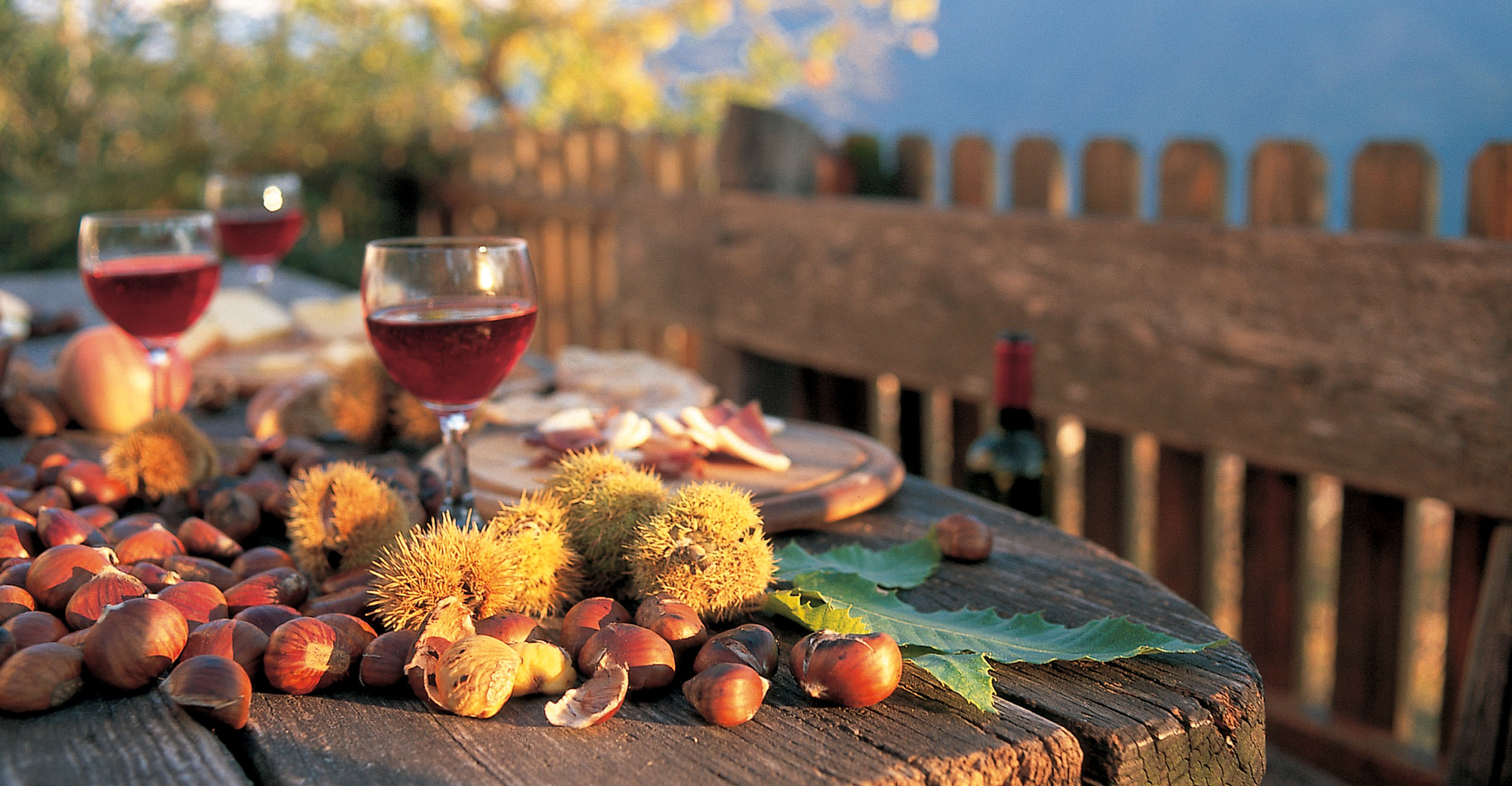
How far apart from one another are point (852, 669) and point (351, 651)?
16.7 inches

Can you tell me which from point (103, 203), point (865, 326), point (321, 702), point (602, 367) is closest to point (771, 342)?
point (865, 326)

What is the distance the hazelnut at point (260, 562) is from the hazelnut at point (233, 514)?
0.17 meters

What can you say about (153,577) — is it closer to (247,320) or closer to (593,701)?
(593,701)

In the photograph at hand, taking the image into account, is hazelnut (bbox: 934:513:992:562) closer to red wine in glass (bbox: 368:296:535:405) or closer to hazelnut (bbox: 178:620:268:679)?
red wine in glass (bbox: 368:296:535:405)

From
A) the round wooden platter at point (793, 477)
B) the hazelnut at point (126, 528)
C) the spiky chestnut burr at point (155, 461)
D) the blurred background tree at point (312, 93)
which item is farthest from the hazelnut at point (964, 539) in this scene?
the blurred background tree at point (312, 93)

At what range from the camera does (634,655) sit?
0.97m

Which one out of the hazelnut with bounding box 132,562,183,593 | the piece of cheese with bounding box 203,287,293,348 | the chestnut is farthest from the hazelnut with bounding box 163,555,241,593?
the piece of cheese with bounding box 203,287,293,348

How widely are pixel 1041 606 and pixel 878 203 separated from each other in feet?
8.34

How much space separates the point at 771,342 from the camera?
411 centimetres

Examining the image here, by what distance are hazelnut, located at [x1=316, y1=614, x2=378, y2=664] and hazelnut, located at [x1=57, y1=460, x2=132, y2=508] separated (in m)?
0.62

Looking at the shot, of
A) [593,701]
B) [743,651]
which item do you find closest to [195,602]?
[593,701]

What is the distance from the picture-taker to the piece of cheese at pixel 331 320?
2.71 m

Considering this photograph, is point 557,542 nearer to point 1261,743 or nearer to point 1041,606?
point 1041,606

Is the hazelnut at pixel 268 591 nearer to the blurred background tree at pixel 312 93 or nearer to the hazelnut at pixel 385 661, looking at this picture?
the hazelnut at pixel 385 661
